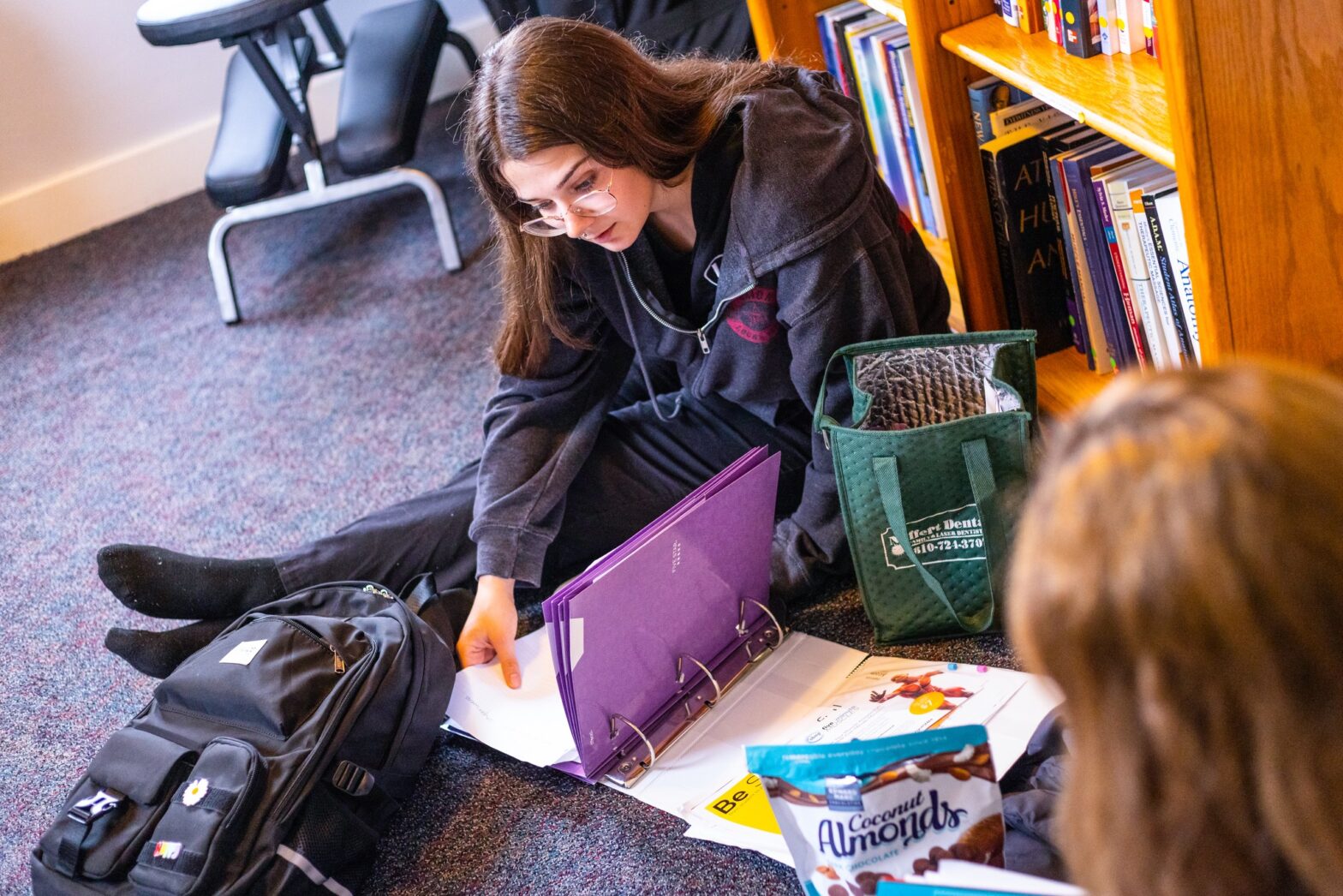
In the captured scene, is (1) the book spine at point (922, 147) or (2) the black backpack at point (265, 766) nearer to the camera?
Result: (2) the black backpack at point (265, 766)

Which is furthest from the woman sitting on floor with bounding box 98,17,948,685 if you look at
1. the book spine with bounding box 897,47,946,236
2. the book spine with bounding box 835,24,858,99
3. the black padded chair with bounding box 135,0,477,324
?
the black padded chair with bounding box 135,0,477,324

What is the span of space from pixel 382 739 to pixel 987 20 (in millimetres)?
1103

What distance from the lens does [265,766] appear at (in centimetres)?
131

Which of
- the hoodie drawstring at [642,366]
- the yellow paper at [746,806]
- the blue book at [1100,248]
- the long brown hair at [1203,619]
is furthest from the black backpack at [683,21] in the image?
the long brown hair at [1203,619]

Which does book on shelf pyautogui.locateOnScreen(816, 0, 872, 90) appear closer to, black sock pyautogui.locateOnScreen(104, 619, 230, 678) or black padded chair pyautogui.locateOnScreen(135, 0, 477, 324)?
black padded chair pyautogui.locateOnScreen(135, 0, 477, 324)

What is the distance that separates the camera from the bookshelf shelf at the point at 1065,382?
161cm

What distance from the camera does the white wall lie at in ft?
9.95

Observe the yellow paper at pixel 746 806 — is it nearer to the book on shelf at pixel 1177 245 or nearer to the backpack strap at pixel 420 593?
the backpack strap at pixel 420 593

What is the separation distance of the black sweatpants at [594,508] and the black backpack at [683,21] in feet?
2.59

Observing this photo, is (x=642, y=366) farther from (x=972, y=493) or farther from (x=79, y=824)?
(x=79, y=824)

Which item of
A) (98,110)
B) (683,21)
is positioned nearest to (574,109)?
(683,21)

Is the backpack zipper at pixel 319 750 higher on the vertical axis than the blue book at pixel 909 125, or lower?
lower

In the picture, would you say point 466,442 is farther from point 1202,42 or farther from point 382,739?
point 1202,42

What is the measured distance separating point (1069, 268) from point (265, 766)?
110 cm
